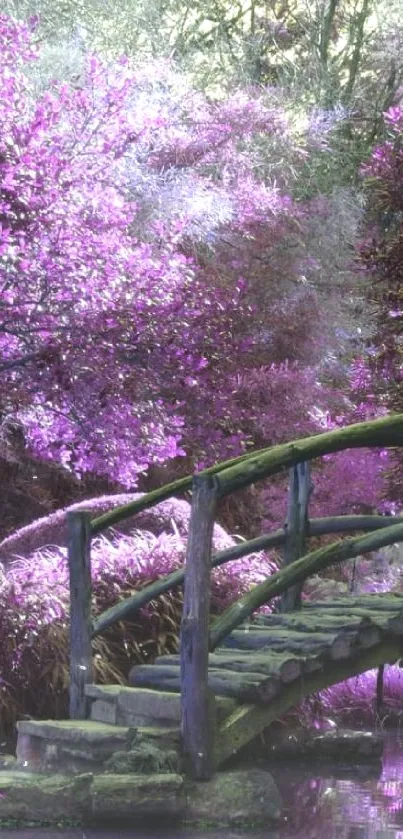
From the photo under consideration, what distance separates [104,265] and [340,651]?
4.04m

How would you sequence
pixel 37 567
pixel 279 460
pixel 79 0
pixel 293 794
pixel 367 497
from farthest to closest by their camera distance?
pixel 79 0
pixel 367 497
pixel 37 567
pixel 293 794
pixel 279 460

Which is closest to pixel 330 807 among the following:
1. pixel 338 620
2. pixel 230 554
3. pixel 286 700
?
pixel 286 700

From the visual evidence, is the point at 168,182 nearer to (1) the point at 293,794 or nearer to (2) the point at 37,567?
(2) the point at 37,567

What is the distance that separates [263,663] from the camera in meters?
7.78

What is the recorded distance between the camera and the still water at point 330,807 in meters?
6.76

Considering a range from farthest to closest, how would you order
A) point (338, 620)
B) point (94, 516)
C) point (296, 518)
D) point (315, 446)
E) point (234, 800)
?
point (94, 516) → point (296, 518) → point (338, 620) → point (315, 446) → point (234, 800)

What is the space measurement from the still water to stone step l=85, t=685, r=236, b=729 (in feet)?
2.51

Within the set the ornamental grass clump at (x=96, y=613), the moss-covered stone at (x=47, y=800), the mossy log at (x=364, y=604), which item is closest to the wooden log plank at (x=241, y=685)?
the moss-covered stone at (x=47, y=800)

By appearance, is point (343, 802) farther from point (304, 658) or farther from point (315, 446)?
point (315, 446)

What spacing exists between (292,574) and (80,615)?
1325mm

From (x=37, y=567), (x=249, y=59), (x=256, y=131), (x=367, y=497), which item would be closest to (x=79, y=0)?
(x=249, y=59)

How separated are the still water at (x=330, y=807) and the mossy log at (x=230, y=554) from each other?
1426 millimetres

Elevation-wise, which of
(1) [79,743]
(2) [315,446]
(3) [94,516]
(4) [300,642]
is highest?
(3) [94,516]

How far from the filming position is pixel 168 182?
1662cm
